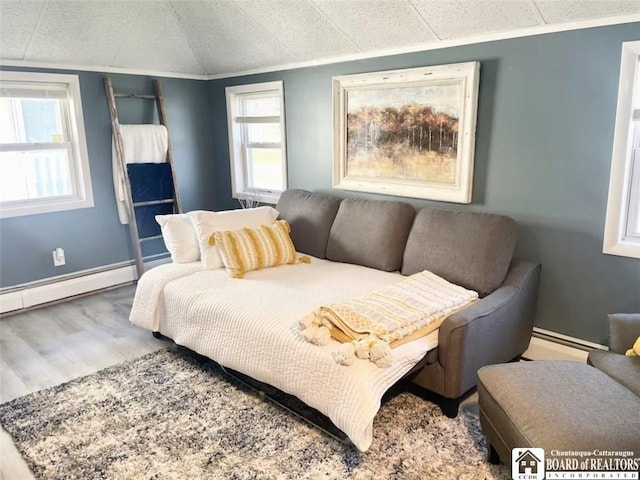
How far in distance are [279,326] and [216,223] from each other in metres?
1.21

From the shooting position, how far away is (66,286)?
4.00 m

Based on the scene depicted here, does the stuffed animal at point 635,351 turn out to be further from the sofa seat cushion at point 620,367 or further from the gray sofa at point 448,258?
the gray sofa at point 448,258

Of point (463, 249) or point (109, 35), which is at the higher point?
point (109, 35)

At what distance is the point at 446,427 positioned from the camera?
7.27 ft

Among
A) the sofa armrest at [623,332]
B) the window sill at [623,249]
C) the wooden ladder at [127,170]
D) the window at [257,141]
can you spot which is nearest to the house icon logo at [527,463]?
the sofa armrest at [623,332]

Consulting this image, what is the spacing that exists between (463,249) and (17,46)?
3396mm

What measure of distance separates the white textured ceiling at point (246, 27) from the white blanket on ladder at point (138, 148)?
54 centimetres

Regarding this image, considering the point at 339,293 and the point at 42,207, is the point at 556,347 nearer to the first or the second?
the point at 339,293

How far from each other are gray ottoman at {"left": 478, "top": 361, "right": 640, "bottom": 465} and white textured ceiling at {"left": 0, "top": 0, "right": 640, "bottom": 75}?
1.74 meters

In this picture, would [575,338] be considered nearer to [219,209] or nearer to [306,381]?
[306,381]

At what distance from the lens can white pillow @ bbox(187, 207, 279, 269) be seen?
3.15 meters

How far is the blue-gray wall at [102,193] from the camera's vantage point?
3.77m

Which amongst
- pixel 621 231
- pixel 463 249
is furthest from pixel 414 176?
pixel 621 231

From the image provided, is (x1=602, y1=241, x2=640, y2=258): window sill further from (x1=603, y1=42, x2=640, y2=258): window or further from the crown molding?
the crown molding
